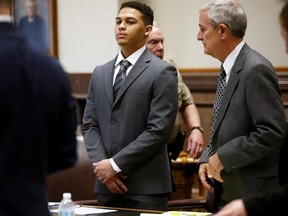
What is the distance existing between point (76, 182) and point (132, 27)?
104 cm

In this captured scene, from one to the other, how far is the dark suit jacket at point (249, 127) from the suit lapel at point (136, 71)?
614mm

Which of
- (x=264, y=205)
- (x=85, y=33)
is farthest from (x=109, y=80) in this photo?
(x=85, y=33)

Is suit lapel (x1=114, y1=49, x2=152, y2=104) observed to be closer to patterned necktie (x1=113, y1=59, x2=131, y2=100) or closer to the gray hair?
patterned necktie (x1=113, y1=59, x2=131, y2=100)

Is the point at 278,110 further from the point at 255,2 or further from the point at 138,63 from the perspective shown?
the point at 255,2

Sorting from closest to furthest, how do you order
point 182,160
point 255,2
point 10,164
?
point 10,164 < point 182,160 < point 255,2

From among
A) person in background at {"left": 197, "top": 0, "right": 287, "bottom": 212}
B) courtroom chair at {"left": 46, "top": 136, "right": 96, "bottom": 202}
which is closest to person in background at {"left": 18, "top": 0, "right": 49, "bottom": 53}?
courtroom chair at {"left": 46, "top": 136, "right": 96, "bottom": 202}

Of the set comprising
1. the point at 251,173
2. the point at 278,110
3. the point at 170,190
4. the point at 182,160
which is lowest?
the point at 182,160

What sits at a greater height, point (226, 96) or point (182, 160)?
point (226, 96)

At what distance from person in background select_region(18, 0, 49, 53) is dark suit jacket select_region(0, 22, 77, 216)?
5128 millimetres

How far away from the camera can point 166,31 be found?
6555 millimetres

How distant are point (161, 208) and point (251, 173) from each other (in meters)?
0.62

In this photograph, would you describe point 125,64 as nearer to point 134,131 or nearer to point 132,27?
point 132,27

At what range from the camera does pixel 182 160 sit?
5.17m

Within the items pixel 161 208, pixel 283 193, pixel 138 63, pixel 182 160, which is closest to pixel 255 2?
pixel 182 160
